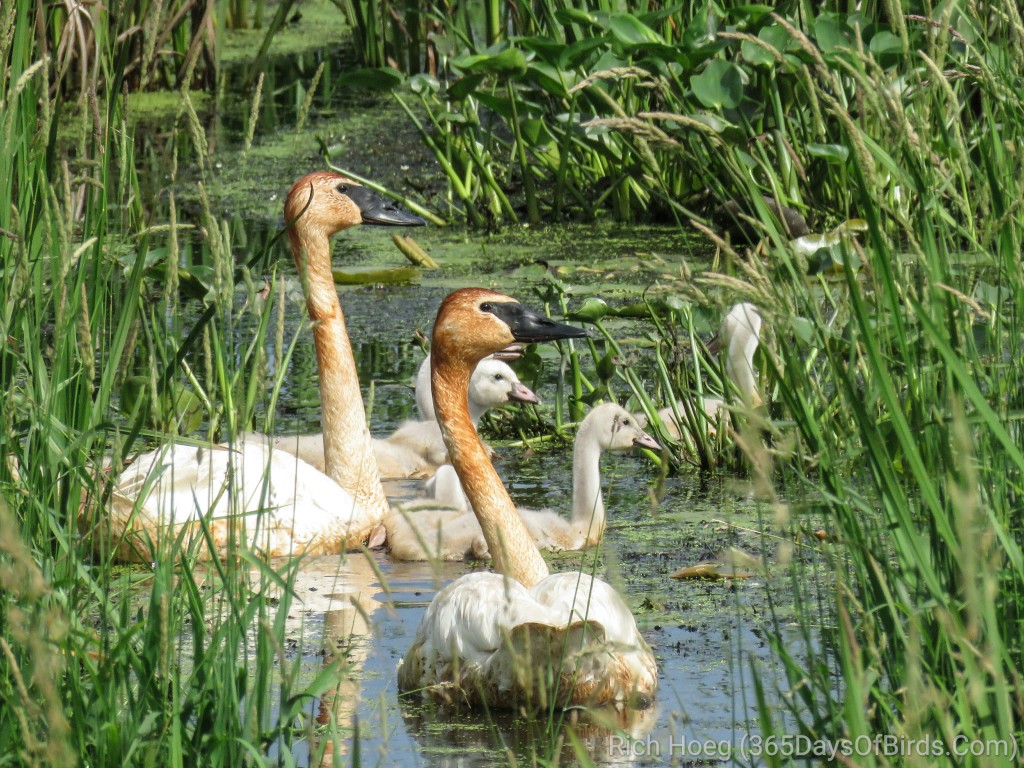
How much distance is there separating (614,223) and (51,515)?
18.9 ft

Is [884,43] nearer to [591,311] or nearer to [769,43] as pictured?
[769,43]

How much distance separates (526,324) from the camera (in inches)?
190

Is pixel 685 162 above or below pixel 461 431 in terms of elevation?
above

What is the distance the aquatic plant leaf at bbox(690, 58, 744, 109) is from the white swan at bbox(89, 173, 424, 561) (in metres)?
1.16

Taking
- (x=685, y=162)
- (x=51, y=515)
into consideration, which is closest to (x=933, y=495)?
(x=51, y=515)

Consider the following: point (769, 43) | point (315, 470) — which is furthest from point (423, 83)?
point (315, 470)

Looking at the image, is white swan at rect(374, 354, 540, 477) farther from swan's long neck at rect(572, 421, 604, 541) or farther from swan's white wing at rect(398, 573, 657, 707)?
swan's white wing at rect(398, 573, 657, 707)

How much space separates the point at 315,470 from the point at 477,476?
0.89 metres

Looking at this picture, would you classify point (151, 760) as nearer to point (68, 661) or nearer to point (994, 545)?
point (68, 661)

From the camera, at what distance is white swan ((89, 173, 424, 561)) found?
4.84m

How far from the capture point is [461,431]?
4.62 metres

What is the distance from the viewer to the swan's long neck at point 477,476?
428 cm

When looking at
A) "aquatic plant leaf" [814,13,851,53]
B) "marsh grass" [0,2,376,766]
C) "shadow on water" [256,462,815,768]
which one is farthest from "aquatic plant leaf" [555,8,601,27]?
"marsh grass" [0,2,376,766]

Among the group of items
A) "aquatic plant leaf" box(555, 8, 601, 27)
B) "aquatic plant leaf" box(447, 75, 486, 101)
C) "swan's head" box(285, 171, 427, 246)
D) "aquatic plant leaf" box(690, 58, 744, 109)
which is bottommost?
"swan's head" box(285, 171, 427, 246)
